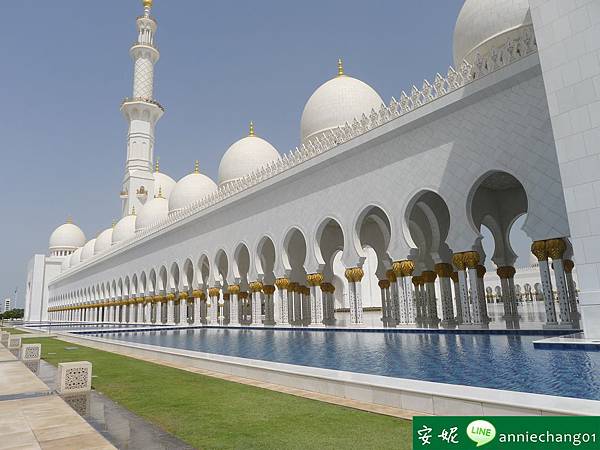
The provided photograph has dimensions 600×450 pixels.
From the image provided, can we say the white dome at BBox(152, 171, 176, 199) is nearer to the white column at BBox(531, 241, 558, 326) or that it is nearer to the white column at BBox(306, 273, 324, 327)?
the white column at BBox(306, 273, 324, 327)

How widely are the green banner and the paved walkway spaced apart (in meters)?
2.19

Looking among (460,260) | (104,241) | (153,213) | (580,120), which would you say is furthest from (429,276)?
(104,241)

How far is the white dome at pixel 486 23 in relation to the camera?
11.7 metres

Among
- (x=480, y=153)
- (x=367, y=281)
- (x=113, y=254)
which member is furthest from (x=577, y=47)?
(x=113, y=254)

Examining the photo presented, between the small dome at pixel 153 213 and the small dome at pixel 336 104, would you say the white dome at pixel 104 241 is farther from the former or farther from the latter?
the small dome at pixel 336 104

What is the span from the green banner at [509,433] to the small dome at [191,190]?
2697 centimetres

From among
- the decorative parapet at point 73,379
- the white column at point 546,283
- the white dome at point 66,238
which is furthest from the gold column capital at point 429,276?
the white dome at point 66,238

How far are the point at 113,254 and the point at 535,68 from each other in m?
31.0

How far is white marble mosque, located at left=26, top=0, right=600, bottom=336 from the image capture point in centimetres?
981

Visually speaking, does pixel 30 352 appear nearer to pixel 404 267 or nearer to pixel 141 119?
pixel 404 267

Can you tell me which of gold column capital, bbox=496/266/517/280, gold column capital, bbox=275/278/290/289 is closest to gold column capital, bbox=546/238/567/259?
gold column capital, bbox=496/266/517/280

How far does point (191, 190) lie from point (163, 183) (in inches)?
514

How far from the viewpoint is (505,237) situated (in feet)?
48.8

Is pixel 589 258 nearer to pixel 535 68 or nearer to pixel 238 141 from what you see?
pixel 535 68
